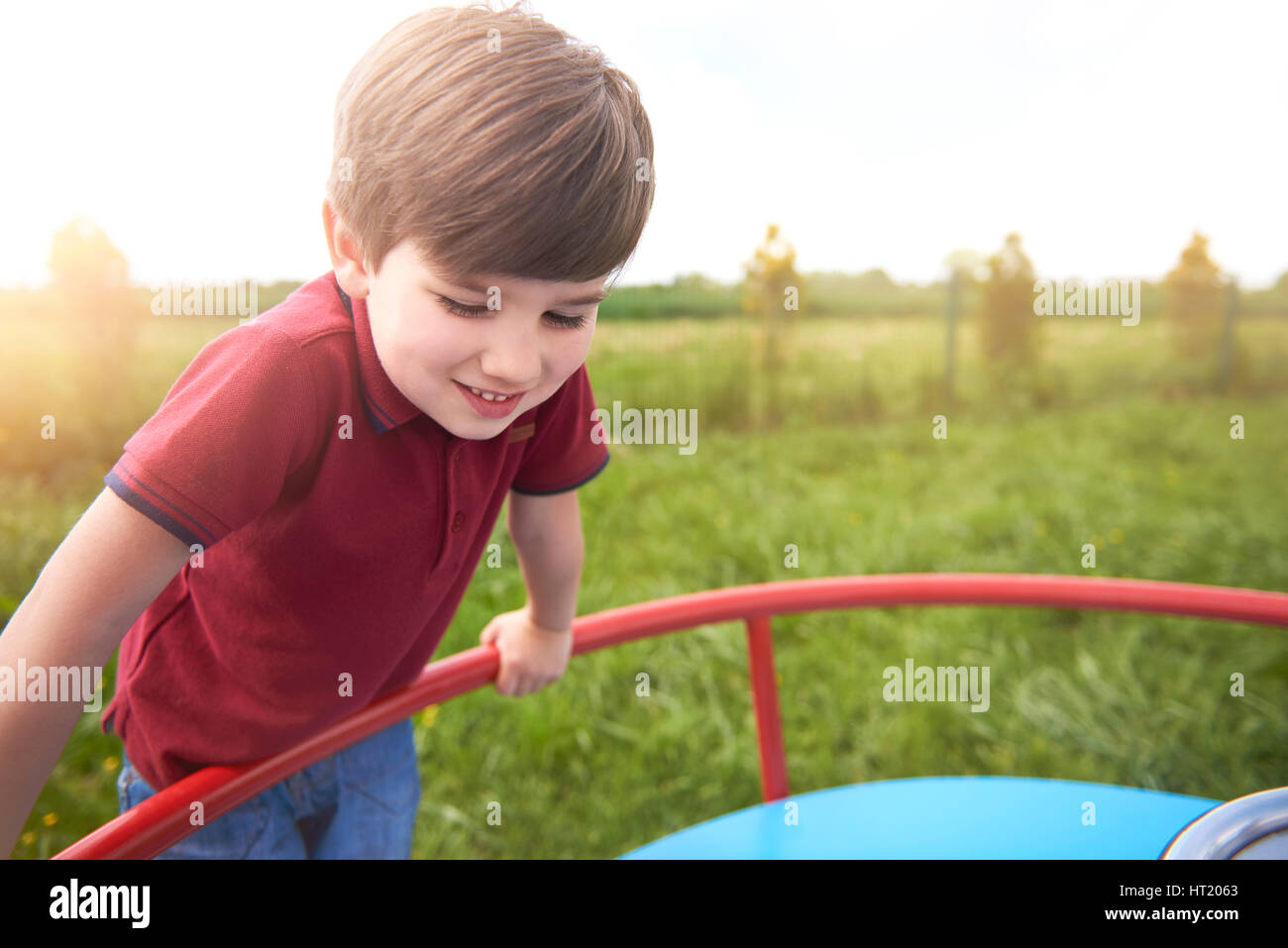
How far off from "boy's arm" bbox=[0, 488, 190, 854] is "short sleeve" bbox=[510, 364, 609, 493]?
480 mm

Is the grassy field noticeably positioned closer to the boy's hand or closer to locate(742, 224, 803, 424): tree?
locate(742, 224, 803, 424): tree

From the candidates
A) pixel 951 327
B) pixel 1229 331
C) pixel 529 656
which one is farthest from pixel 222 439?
pixel 1229 331

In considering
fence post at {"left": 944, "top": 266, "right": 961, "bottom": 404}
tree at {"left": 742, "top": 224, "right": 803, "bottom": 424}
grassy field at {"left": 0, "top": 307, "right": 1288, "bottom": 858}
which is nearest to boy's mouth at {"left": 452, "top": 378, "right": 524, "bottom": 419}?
grassy field at {"left": 0, "top": 307, "right": 1288, "bottom": 858}

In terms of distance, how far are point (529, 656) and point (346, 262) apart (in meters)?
0.60

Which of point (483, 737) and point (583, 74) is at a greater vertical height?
point (583, 74)

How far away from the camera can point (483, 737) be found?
286cm

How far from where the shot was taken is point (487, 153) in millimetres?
751

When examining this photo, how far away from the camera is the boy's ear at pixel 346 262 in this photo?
84cm

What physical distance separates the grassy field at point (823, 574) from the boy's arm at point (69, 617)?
168 cm

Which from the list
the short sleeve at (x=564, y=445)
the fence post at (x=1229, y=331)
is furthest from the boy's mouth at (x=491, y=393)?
the fence post at (x=1229, y=331)

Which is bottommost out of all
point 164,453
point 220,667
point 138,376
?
point 220,667
